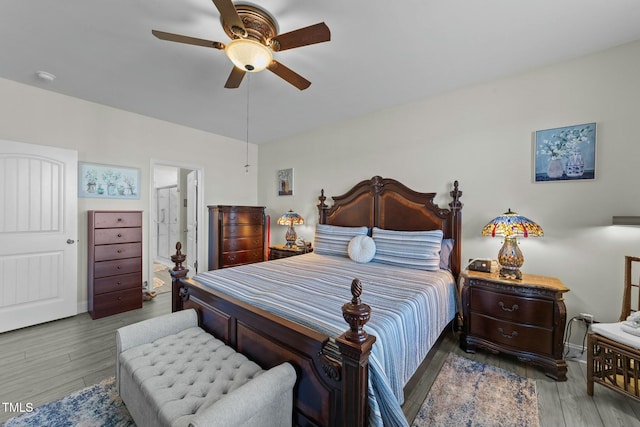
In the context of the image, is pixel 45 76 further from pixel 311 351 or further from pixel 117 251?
pixel 311 351

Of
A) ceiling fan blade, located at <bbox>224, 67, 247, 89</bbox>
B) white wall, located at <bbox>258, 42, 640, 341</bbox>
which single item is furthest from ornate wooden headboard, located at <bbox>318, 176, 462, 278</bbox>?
ceiling fan blade, located at <bbox>224, 67, 247, 89</bbox>

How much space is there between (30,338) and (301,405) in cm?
312

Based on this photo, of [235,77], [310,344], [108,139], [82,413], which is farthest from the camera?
[108,139]

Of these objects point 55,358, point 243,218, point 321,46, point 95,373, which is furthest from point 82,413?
point 321,46

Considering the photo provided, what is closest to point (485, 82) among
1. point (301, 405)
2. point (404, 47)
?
point (404, 47)

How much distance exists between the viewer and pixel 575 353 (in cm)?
223

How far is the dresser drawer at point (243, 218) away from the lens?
13.7 ft

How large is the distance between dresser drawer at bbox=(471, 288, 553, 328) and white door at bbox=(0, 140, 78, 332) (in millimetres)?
4544

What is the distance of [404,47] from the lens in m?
2.11

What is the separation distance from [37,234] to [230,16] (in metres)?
3.36

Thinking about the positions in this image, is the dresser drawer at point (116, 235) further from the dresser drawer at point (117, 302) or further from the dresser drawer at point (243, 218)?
the dresser drawer at point (243, 218)

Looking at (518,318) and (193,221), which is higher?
(193,221)

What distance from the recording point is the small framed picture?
455cm

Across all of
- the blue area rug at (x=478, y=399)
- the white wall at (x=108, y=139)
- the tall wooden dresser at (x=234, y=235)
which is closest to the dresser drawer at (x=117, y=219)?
the white wall at (x=108, y=139)
